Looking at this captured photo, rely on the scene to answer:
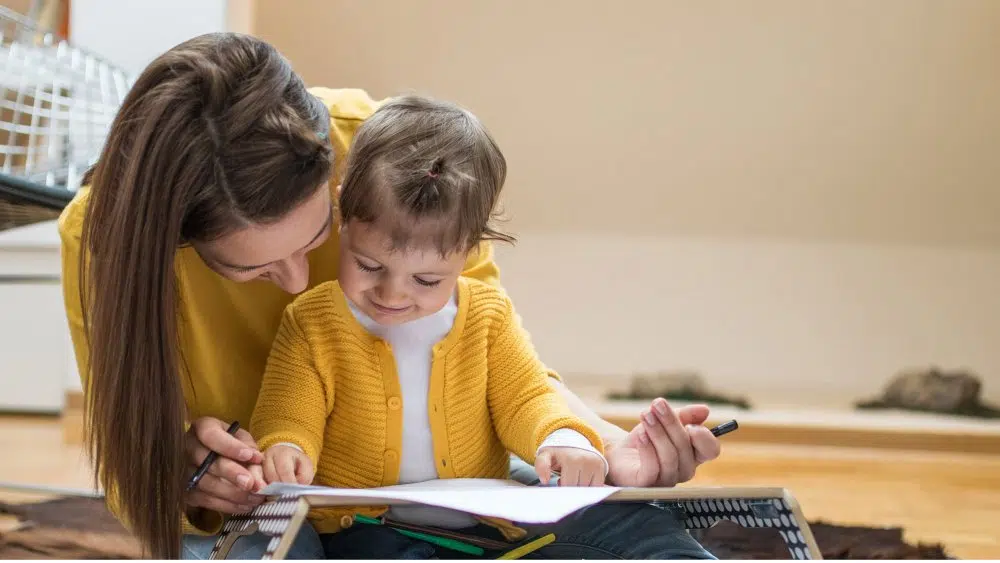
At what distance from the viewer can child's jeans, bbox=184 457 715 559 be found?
1008mm

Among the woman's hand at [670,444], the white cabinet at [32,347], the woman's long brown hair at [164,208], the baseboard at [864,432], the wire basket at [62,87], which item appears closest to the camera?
the woman's long brown hair at [164,208]

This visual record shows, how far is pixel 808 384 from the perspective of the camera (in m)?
3.03

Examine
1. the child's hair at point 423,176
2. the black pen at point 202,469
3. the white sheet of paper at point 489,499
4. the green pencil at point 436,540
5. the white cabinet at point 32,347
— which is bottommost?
the white cabinet at point 32,347

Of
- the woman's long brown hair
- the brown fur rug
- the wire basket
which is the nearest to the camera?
the woman's long brown hair

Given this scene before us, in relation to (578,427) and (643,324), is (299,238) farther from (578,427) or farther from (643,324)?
(643,324)

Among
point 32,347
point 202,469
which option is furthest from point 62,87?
point 202,469

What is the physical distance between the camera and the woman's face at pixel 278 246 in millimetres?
983

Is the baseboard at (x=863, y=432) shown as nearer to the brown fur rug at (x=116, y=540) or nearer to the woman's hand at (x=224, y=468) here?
the brown fur rug at (x=116, y=540)

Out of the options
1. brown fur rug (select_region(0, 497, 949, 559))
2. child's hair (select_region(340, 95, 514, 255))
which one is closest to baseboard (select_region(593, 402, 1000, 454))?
brown fur rug (select_region(0, 497, 949, 559))

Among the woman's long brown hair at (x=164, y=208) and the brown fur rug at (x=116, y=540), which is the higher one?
the woman's long brown hair at (x=164, y=208)

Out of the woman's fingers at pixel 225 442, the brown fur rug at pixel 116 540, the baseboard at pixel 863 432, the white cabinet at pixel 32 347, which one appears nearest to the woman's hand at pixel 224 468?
the woman's fingers at pixel 225 442

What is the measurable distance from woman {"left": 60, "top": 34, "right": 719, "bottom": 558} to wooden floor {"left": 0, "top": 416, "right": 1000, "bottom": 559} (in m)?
0.90

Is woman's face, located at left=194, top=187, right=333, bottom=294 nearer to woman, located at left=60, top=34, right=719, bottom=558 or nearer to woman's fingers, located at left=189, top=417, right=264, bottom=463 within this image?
woman, located at left=60, top=34, right=719, bottom=558

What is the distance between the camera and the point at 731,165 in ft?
9.77
